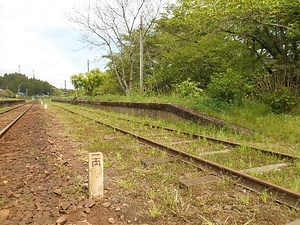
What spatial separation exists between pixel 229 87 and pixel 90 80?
26.8 meters

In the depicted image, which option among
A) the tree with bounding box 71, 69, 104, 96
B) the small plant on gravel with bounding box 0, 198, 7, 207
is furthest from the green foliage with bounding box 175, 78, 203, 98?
the tree with bounding box 71, 69, 104, 96

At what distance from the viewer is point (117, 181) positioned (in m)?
3.20

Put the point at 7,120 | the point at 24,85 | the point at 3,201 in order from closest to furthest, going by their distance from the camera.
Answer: the point at 3,201, the point at 7,120, the point at 24,85

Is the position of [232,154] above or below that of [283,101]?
below

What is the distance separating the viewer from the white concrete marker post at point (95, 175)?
2.73m

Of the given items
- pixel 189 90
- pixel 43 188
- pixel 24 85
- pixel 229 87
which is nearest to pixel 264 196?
pixel 43 188

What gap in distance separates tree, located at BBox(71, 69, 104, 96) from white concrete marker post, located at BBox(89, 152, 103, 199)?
97.6ft

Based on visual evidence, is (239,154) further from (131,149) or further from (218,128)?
(218,128)

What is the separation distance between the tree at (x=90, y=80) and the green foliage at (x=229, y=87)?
2514 cm

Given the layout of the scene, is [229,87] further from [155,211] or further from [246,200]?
Answer: [155,211]

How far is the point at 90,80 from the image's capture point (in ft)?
105

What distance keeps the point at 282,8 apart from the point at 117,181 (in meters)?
8.57

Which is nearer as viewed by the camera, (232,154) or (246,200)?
(246,200)

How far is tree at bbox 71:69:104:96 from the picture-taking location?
3189cm
